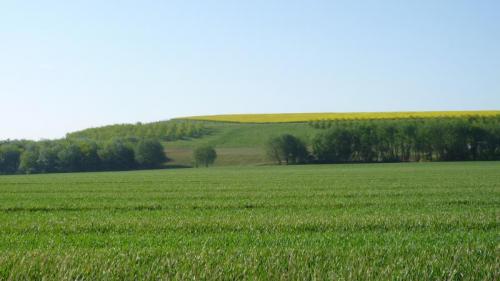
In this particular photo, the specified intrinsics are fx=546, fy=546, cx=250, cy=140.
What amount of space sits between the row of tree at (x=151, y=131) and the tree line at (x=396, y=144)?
45.2 m

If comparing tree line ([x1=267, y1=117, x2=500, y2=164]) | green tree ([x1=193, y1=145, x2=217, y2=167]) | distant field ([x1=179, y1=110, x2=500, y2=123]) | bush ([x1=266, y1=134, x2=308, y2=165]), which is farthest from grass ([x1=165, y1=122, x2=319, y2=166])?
distant field ([x1=179, y1=110, x2=500, y2=123])

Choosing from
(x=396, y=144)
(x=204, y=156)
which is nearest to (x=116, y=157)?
(x=204, y=156)

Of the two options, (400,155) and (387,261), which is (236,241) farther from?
(400,155)

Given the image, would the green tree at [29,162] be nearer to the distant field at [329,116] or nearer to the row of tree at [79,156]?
the row of tree at [79,156]

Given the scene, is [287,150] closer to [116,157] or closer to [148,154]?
[148,154]

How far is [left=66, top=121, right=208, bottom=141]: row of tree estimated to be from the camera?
153 m

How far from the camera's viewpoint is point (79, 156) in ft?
378

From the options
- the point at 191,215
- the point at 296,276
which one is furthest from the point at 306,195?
the point at 296,276

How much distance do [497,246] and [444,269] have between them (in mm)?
2873

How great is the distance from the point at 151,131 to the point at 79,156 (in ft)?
152

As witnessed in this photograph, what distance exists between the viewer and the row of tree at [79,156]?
114m

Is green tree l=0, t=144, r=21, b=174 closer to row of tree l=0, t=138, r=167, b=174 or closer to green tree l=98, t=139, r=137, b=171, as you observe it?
row of tree l=0, t=138, r=167, b=174

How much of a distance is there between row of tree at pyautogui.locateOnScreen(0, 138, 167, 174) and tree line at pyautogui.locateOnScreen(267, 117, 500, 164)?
27734mm

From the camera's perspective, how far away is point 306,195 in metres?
28.1
